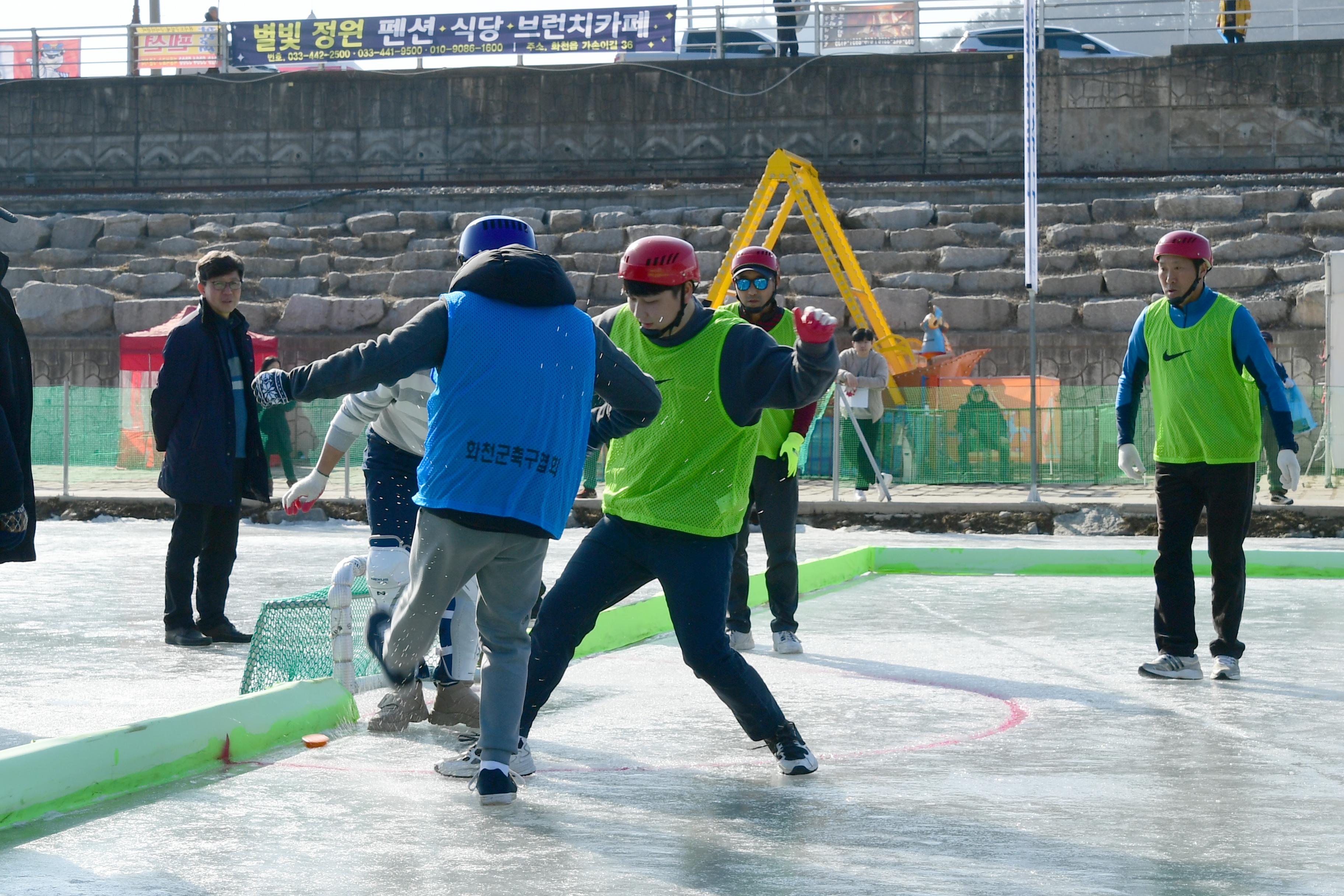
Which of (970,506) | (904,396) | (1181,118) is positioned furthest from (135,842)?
(1181,118)

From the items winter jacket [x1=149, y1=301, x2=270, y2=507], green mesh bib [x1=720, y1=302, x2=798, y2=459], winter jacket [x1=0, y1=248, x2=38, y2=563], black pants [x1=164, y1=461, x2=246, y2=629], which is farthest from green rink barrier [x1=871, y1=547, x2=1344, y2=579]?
winter jacket [x1=0, y1=248, x2=38, y2=563]

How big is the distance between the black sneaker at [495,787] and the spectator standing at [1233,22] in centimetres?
2186

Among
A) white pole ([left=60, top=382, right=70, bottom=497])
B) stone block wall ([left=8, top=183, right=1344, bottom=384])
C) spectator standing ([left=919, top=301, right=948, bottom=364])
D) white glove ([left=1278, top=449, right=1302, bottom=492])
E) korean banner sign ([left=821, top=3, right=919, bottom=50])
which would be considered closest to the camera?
white glove ([left=1278, top=449, right=1302, bottom=492])

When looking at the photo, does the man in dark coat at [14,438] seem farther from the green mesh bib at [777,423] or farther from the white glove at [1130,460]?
the white glove at [1130,460]

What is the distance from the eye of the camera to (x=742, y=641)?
7.08 m

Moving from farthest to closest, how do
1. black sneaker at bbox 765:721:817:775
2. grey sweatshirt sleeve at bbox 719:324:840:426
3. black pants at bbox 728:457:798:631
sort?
black pants at bbox 728:457:798:631 < black sneaker at bbox 765:721:817:775 < grey sweatshirt sleeve at bbox 719:324:840:426

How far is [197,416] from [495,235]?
305cm

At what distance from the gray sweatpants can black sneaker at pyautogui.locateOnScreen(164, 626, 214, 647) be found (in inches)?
121

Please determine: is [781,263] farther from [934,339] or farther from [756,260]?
[756,260]

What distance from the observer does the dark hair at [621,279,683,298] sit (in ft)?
14.3

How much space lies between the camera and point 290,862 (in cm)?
348

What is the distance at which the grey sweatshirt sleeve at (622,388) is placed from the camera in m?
4.17

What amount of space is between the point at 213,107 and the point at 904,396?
15.7 meters

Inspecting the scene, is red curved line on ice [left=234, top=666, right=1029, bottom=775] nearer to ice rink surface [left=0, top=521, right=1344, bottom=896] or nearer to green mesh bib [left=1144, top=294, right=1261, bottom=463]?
ice rink surface [left=0, top=521, right=1344, bottom=896]
